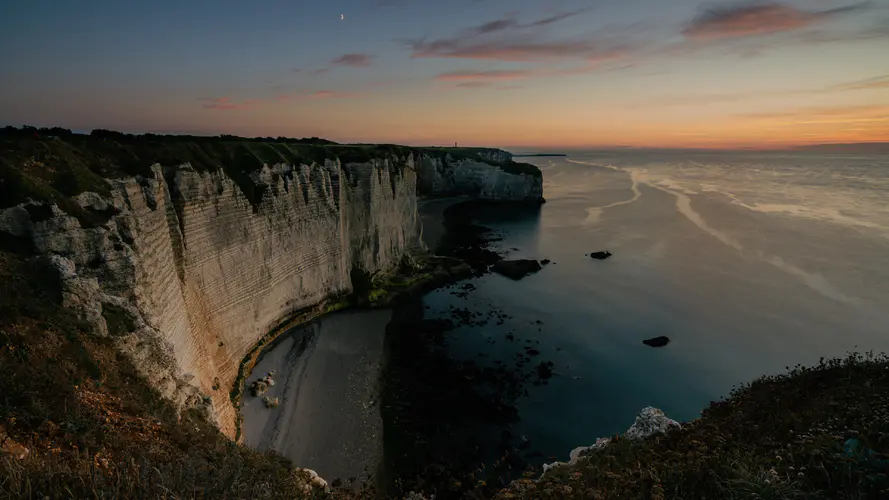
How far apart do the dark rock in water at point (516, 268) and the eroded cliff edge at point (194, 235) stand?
11.9 metres

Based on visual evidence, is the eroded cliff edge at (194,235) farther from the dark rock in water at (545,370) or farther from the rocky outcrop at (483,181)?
the rocky outcrop at (483,181)

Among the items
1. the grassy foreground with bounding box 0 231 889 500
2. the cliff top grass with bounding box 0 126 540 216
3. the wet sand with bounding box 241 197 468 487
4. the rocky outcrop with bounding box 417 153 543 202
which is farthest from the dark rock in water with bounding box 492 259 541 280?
the rocky outcrop with bounding box 417 153 543 202

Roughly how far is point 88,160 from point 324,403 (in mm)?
14359

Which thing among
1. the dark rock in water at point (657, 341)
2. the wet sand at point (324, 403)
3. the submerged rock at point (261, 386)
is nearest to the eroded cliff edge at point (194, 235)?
the submerged rock at point (261, 386)

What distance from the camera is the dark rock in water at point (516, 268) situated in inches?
1686

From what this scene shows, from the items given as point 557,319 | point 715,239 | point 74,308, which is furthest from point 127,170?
point 715,239

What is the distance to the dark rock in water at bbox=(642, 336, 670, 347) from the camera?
28.3m

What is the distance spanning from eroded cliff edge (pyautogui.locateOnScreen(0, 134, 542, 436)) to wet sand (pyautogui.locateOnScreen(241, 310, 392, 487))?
2.06m

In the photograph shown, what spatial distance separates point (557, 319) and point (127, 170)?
1124 inches

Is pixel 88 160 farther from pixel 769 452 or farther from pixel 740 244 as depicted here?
pixel 740 244

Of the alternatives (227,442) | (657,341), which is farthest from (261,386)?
(657,341)

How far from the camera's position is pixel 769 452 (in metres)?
7.29

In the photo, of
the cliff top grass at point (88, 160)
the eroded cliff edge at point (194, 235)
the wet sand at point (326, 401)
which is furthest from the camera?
the wet sand at point (326, 401)

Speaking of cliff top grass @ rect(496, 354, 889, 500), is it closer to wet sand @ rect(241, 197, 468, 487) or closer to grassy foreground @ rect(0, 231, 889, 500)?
grassy foreground @ rect(0, 231, 889, 500)
